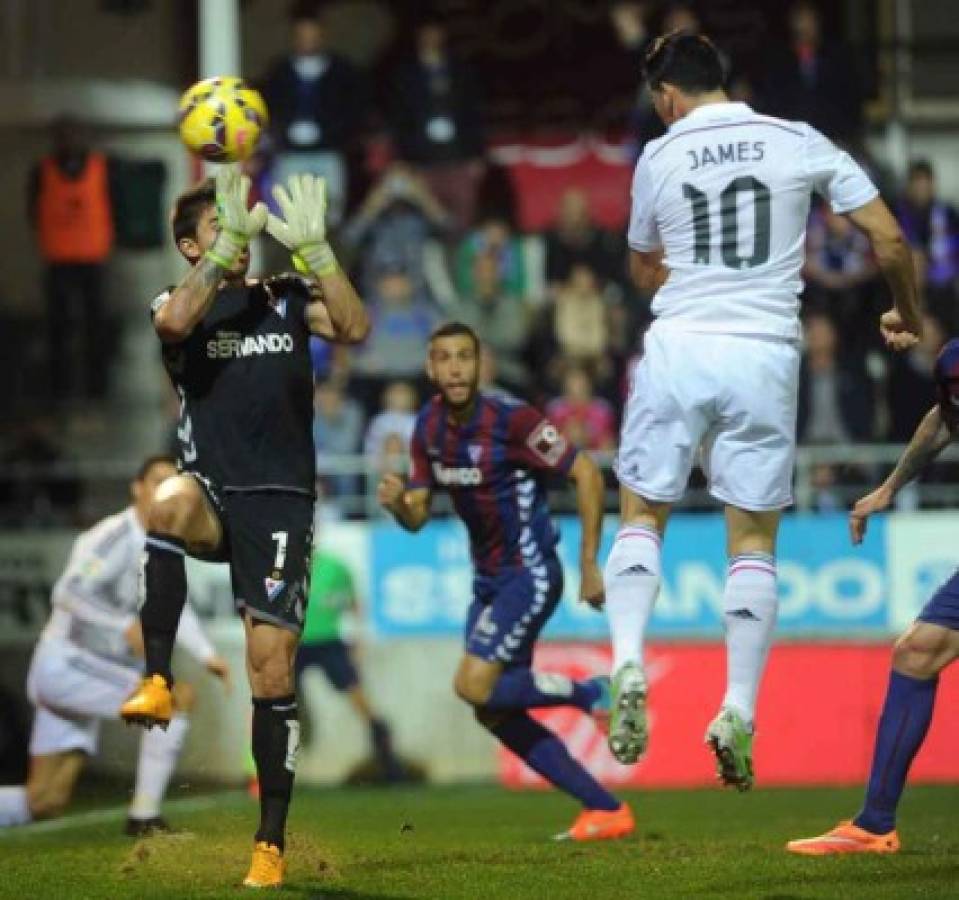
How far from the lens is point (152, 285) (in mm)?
21422

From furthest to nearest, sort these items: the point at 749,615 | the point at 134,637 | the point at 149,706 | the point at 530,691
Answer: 1. the point at 134,637
2. the point at 530,691
3. the point at 749,615
4. the point at 149,706

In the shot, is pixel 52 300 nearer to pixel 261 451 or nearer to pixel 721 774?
pixel 261 451

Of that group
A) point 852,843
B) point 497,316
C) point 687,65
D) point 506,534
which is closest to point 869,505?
point 852,843

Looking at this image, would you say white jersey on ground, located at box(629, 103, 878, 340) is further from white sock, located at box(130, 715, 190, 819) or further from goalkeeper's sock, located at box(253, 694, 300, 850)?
A: white sock, located at box(130, 715, 190, 819)

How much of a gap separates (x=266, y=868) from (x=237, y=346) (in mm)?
1947

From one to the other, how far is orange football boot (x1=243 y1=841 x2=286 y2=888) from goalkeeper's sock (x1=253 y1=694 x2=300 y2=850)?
0.10 meters

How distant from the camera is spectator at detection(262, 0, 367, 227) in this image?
65.3 feet

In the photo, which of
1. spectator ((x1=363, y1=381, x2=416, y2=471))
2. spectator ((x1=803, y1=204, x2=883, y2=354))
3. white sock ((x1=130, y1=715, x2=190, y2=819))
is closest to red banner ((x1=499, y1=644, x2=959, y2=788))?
spectator ((x1=363, y1=381, x2=416, y2=471))

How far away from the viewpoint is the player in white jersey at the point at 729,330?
28.8 feet

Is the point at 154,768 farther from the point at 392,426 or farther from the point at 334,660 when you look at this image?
the point at 392,426

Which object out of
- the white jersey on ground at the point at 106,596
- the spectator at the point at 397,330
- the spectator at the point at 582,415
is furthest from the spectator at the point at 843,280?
the white jersey on ground at the point at 106,596

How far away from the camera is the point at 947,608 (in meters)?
9.73

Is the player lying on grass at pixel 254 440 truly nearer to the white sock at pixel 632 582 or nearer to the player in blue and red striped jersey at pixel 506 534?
the white sock at pixel 632 582

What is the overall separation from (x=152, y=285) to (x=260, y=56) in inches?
114
